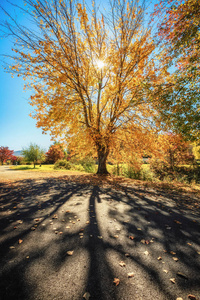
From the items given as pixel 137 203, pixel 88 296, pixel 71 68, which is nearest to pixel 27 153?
pixel 71 68

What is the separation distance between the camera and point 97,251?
247cm

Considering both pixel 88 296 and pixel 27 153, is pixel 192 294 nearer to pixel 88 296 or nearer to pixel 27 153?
pixel 88 296

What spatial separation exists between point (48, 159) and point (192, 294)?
38.1m

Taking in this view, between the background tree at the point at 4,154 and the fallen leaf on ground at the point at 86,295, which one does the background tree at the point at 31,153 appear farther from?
the fallen leaf on ground at the point at 86,295

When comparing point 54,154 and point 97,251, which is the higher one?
point 54,154

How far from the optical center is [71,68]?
31.1 feet

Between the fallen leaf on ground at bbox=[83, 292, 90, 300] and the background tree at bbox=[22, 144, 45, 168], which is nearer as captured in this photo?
the fallen leaf on ground at bbox=[83, 292, 90, 300]

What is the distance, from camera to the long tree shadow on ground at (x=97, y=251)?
1778 millimetres

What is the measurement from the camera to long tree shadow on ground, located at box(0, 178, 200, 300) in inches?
70.0

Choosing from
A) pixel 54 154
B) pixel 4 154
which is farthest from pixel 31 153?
pixel 4 154

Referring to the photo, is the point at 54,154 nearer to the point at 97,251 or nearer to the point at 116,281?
the point at 97,251

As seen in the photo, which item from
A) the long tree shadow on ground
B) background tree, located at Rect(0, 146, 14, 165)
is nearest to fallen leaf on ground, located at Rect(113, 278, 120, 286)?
the long tree shadow on ground

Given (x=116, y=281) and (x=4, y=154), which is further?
(x=4, y=154)

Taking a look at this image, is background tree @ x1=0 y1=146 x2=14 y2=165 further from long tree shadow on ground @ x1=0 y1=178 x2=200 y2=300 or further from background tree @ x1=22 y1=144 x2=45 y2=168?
long tree shadow on ground @ x1=0 y1=178 x2=200 y2=300
